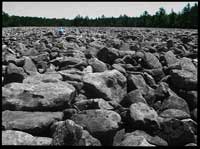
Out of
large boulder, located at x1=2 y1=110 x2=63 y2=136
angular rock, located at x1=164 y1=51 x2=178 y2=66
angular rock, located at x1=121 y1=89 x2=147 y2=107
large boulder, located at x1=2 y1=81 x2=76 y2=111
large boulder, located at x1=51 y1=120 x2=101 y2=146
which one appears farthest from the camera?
angular rock, located at x1=164 y1=51 x2=178 y2=66

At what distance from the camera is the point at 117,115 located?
180 inches

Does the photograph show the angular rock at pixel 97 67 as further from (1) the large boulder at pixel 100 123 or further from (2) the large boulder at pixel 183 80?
(1) the large boulder at pixel 100 123

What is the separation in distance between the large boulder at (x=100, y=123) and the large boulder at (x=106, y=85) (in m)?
1.14

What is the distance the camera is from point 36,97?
190 inches

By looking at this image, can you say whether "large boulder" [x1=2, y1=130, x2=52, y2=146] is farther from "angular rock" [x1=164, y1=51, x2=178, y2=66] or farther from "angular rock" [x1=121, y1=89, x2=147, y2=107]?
"angular rock" [x1=164, y1=51, x2=178, y2=66]

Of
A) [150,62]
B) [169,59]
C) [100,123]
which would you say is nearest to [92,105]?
[100,123]

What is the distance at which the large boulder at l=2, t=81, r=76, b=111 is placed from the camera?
15.6ft

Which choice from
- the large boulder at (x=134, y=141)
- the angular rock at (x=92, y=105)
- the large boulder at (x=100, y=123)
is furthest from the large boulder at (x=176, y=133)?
the angular rock at (x=92, y=105)

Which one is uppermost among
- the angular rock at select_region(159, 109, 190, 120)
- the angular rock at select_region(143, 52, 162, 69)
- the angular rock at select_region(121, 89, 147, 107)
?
the angular rock at select_region(143, 52, 162, 69)

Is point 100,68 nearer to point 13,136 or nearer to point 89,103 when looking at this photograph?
point 89,103

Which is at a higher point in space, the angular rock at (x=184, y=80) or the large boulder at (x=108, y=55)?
the large boulder at (x=108, y=55)

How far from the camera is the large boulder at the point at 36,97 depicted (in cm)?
477

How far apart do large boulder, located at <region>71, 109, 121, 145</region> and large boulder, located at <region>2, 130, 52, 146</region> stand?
22.4 inches

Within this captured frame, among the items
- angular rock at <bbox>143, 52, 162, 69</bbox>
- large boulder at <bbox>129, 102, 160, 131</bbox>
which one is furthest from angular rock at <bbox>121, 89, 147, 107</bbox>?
angular rock at <bbox>143, 52, 162, 69</bbox>
